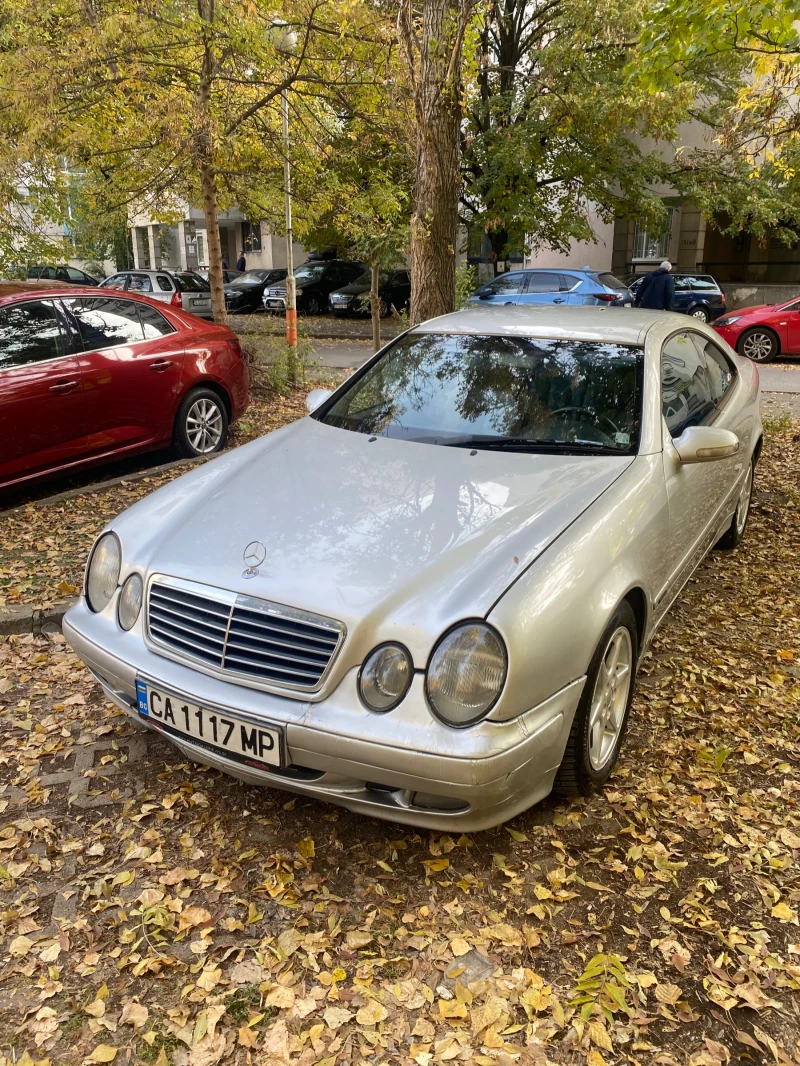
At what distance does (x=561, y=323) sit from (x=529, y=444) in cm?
93

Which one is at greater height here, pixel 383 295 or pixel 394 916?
pixel 383 295

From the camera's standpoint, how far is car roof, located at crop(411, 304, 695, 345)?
12.8 ft

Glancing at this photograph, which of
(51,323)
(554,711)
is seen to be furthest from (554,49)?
(554,711)

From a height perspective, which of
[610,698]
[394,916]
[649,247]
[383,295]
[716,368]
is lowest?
[394,916]

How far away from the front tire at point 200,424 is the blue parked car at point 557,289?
931cm

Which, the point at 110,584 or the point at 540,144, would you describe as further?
the point at 540,144

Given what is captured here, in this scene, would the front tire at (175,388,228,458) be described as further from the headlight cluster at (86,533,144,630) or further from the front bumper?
the front bumper

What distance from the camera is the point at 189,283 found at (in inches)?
727

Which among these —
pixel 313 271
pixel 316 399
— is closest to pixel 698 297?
pixel 313 271

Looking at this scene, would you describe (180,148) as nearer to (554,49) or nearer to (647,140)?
(554,49)

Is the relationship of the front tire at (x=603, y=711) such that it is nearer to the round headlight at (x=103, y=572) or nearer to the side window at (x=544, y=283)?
the round headlight at (x=103, y=572)

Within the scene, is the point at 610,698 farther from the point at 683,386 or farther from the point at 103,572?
the point at 103,572

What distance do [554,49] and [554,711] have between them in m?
17.0

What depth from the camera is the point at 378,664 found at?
97.7 inches
